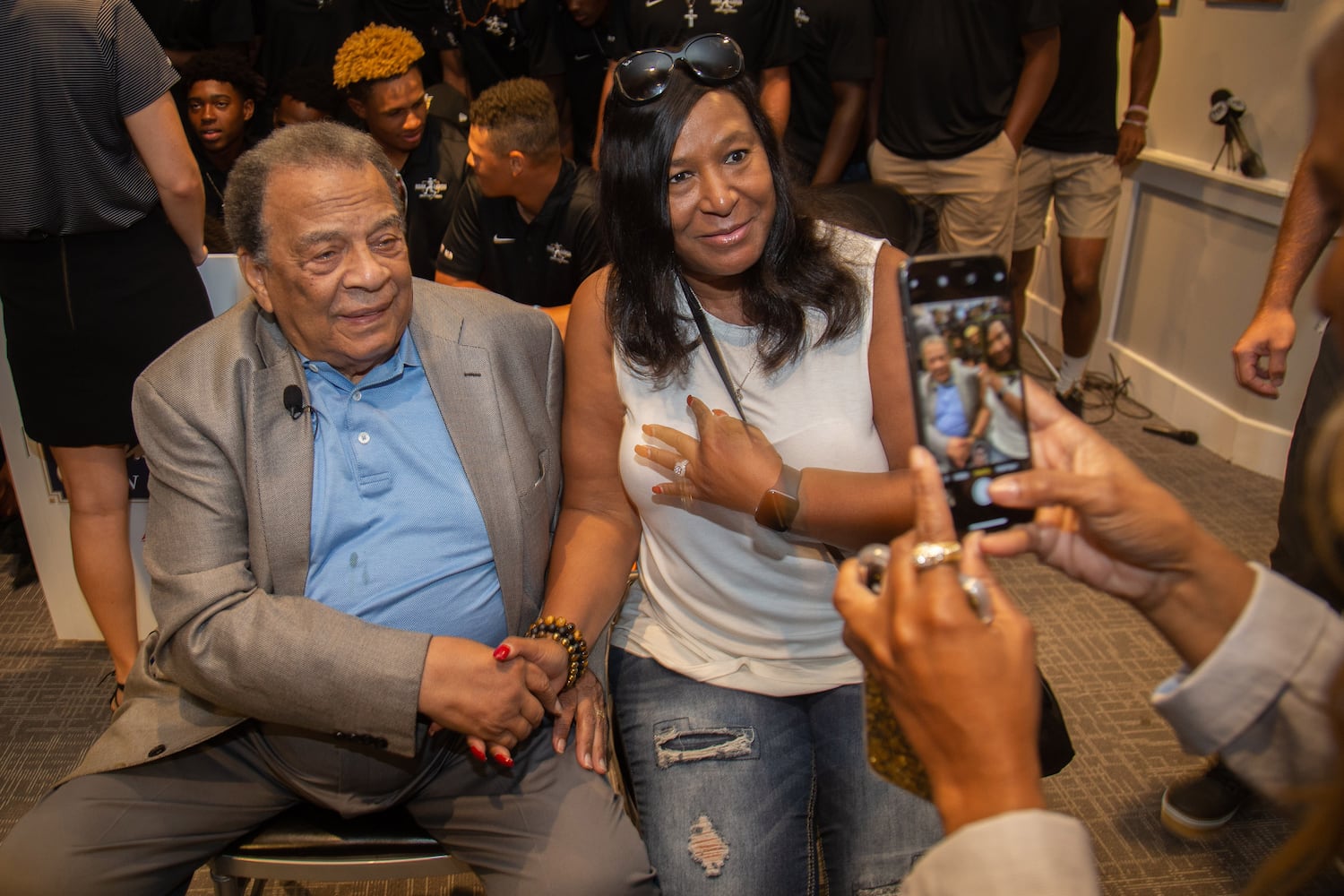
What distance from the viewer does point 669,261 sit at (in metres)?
1.79

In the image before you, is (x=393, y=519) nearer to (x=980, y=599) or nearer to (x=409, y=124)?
(x=980, y=599)

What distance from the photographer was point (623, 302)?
175 cm

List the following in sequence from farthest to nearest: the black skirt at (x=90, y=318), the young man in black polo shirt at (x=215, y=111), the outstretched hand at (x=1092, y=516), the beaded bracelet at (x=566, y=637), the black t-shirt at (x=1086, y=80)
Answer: the black t-shirt at (x=1086, y=80) < the young man in black polo shirt at (x=215, y=111) < the black skirt at (x=90, y=318) < the beaded bracelet at (x=566, y=637) < the outstretched hand at (x=1092, y=516)

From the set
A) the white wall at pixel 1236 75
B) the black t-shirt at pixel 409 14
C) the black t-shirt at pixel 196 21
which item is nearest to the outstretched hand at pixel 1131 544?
the white wall at pixel 1236 75

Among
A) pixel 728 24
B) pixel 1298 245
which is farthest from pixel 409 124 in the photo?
pixel 1298 245

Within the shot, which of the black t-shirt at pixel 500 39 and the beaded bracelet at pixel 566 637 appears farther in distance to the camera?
the black t-shirt at pixel 500 39

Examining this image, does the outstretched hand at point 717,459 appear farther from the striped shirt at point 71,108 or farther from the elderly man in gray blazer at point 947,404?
the striped shirt at point 71,108

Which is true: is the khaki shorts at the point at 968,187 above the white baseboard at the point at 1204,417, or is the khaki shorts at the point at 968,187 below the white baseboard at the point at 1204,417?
above

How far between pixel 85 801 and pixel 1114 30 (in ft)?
13.5

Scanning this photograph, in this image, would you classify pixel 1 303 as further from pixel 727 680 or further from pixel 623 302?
pixel 727 680

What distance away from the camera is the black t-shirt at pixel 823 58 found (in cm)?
368

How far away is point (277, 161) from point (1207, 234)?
352 cm

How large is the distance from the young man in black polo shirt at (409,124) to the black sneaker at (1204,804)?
2817mm

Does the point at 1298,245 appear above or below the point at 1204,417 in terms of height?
above
